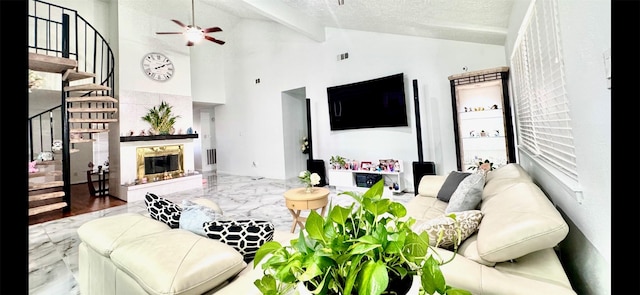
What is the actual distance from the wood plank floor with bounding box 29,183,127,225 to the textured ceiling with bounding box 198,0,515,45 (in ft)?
14.8

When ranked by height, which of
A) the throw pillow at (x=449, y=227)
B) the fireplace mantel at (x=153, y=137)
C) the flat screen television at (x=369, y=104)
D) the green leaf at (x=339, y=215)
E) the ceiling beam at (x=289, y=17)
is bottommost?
the throw pillow at (x=449, y=227)

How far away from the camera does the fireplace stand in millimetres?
5523

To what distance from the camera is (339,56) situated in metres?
5.58

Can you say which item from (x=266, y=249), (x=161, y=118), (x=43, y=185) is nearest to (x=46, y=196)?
(x=43, y=185)

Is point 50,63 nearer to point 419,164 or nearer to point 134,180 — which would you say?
point 134,180

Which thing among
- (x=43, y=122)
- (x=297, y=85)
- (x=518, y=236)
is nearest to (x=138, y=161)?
(x=43, y=122)

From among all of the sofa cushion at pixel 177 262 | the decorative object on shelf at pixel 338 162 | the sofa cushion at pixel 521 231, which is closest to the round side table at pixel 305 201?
the sofa cushion at pixel 177 262

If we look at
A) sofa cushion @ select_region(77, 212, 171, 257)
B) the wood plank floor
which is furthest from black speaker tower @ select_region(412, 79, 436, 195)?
the wood plank floor

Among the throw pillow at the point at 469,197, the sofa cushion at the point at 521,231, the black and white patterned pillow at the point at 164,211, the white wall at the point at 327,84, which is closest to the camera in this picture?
the sofa cushion at the point at 521,231

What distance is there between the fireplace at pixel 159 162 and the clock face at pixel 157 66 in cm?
165

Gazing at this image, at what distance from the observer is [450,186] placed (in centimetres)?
257

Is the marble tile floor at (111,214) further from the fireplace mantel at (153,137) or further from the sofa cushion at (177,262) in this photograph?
the fireplace mantel at (153,137)

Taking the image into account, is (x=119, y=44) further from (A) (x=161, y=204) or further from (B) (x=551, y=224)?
(B) (x=551, y=224)

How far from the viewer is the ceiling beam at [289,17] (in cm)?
455
